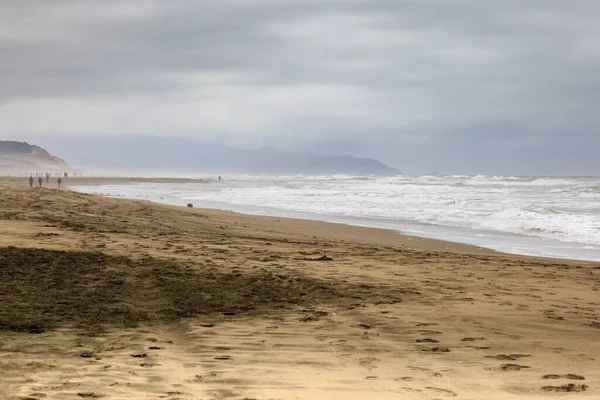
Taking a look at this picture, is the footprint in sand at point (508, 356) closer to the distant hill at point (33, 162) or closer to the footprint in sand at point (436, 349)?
the footprint in sand at point (436, 349)

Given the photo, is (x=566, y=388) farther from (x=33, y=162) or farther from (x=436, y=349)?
(x=33, y=162)

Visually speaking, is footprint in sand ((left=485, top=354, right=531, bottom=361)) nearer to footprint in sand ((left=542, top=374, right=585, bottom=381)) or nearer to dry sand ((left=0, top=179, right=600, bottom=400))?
dry sand ((left=0, top=179, right=600, bottom=400))

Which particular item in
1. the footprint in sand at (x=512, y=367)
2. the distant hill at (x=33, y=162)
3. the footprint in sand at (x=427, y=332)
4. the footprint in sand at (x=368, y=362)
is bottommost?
the footprint in sand at (x=368, y=362)

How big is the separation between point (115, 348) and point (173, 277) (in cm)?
298

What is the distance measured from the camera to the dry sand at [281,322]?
14.7ft

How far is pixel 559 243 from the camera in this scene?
51.3 ft

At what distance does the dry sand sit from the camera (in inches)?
177

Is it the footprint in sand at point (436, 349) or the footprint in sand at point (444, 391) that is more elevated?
the footprint in sand at point (436, 349)

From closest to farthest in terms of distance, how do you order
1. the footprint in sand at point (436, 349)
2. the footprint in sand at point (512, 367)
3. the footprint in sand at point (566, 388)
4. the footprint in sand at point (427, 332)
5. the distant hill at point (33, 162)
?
the footprint in sand at point (566, 388)
the footprint in sand at point (512, 367)
the footprint in sand at point (436, 349)
the footprint in sand at point (427, 332)
the distant hill at point (33, 162)

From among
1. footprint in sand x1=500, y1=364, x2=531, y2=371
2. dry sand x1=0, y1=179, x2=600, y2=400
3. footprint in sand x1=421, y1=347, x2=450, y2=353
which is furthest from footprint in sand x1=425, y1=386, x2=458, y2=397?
footprint in sand x1=421, y1=347, x2=450, y2=353

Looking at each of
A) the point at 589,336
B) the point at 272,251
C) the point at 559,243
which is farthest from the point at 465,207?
the point at 589,336

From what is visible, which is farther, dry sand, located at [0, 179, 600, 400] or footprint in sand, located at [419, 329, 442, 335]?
footprint in sand, located at [419, 329, 442, 335]

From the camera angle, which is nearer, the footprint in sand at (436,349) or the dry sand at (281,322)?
the dry sand at (281,322)

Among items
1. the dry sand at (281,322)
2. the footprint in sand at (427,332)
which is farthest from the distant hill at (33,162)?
the footprint in sand at (427,332)
